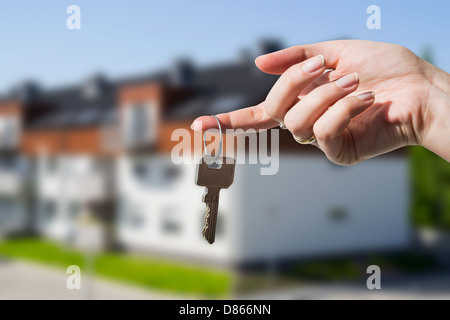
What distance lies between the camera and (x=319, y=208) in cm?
912

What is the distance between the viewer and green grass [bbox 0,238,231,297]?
8.91 metres

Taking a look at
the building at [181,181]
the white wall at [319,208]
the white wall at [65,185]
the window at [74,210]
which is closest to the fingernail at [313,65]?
the building at [181,181]

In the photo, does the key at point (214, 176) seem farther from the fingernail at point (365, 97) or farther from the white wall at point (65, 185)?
the white wall at point (65, 185)

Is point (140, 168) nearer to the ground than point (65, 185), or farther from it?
farther from it

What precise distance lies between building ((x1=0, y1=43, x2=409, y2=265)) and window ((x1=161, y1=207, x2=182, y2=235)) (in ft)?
0.07

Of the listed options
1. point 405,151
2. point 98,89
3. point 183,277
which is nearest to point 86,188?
point 98,89

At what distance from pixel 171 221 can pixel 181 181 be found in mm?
833

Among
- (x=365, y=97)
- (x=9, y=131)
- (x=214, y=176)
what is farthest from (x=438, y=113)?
(x=9, y=131)

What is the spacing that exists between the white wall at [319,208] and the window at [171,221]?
1.13m

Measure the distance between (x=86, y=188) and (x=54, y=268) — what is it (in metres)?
1.79

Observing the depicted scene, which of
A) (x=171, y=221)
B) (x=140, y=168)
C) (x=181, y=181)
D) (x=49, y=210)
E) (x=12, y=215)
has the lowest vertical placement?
(x=171, y=221)

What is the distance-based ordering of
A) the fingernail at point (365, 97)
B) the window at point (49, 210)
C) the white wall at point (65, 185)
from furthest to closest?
the window at point (49, 210) → the white wall at point (65, 185) → the fingernail at point (365, 97)

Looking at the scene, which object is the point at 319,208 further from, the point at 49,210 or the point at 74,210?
the point at 49,210

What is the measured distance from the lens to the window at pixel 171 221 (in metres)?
8.34
